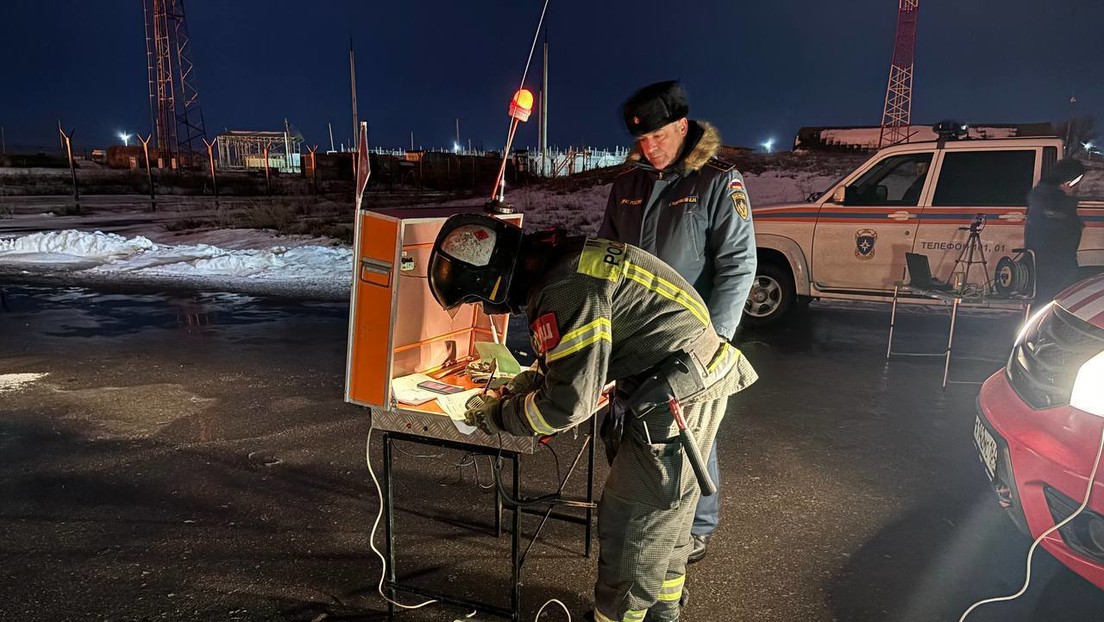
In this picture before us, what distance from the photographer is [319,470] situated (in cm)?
428

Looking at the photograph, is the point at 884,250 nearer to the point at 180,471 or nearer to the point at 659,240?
the point at 659,240

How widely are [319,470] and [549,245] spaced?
9.44 feet

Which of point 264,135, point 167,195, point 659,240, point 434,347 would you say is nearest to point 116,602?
point 434,347

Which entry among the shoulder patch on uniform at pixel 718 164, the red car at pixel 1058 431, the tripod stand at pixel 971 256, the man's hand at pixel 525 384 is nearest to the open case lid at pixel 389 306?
the man's hand at pixel 525 384

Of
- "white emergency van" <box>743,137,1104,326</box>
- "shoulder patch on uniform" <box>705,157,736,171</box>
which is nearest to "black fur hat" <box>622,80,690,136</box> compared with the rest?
"shoulder patch on uniform" <box>705,157,736,171</box>

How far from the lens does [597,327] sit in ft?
6.52

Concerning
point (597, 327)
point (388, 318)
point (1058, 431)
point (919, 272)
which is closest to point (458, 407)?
point (388, 318)

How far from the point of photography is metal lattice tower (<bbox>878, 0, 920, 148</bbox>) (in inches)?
1521

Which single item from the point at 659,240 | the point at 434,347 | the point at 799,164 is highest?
the point at 799,164

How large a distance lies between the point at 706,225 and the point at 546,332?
52.4 inches

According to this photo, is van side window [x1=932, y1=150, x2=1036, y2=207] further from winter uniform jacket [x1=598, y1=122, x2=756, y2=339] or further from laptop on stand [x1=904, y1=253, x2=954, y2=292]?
winter uniform jacket [x1=598, y1=122, x2=756, y2=339]

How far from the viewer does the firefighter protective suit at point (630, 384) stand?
2.01 m

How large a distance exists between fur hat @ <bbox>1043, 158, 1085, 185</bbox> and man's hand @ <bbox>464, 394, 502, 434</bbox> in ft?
20.5

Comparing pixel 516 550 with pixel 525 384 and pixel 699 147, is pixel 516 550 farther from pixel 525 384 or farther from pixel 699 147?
pixel 699 147
